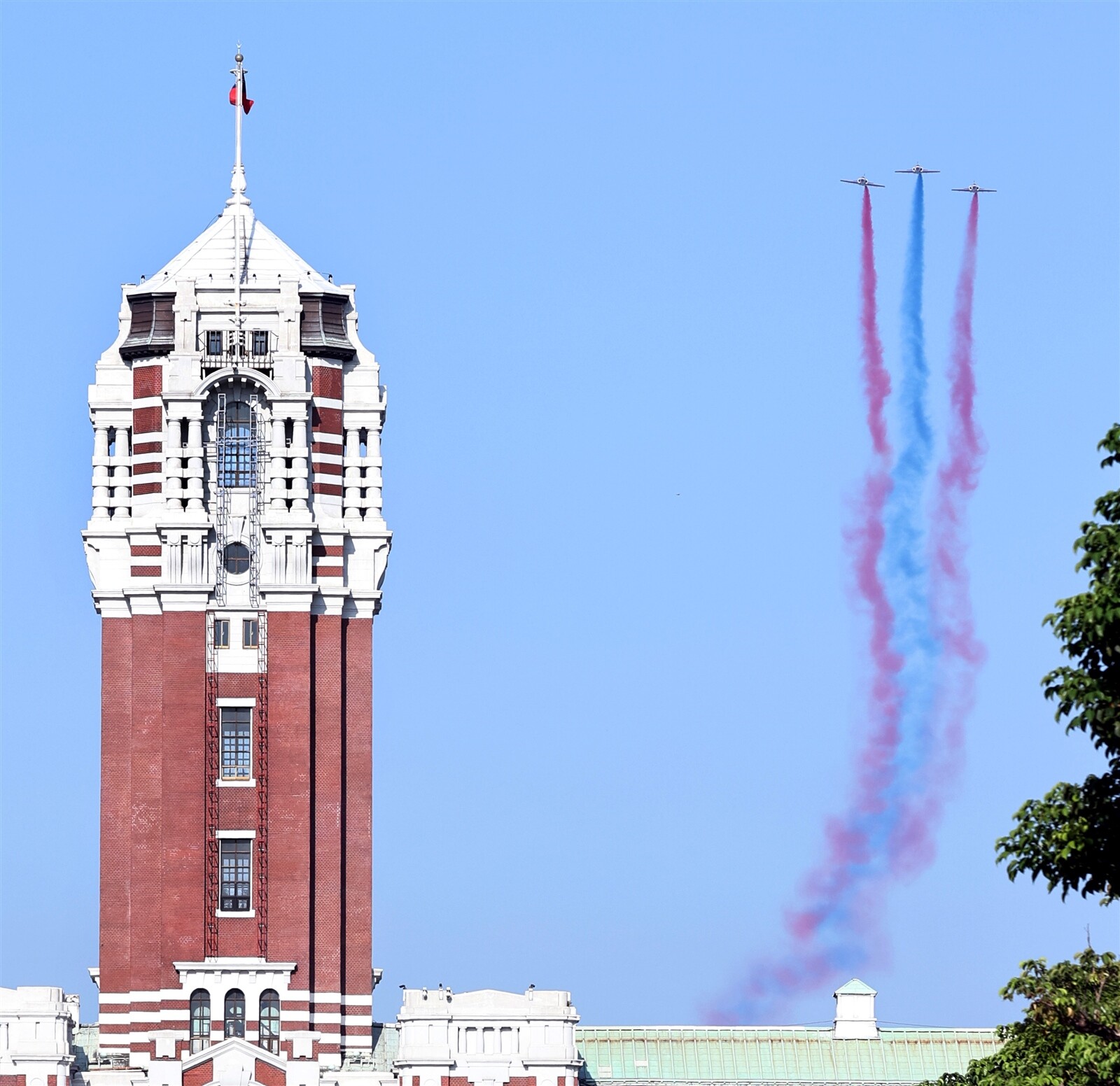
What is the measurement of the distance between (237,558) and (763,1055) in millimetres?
30766

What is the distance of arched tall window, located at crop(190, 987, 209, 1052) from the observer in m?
127

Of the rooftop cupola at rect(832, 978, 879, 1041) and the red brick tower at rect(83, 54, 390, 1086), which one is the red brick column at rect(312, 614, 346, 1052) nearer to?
the red brick tower at rect(83, 54, 390, 1086)

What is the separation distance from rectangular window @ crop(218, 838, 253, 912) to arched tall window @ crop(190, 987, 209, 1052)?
357cm

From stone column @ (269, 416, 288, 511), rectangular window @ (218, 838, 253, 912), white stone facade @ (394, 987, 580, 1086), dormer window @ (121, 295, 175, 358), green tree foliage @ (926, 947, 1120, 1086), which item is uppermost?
dormer window @ (121, 295, 175, 358)

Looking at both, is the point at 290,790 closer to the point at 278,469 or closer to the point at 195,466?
the point at 278,469

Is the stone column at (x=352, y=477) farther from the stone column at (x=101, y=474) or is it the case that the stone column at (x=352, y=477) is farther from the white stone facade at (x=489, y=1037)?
the white stone facade at (x=489, y=1037)

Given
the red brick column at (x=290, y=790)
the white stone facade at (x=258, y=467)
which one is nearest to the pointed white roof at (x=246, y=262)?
the white stone facade at (x=258, y=467)

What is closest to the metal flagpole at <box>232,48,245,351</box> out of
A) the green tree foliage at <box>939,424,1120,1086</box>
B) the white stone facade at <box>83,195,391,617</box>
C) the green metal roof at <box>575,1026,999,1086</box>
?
the white stone facade at <box>83,195,391,617</box>

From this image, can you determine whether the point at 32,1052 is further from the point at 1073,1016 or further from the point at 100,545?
the point at 1073,1016

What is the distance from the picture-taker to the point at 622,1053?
5290 inches

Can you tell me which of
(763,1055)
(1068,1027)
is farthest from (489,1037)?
(1068,1027)

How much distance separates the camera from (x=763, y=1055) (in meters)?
135

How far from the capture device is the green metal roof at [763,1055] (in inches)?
5266

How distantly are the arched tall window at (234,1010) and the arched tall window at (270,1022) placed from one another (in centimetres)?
78
